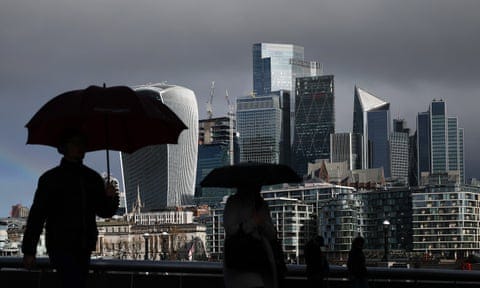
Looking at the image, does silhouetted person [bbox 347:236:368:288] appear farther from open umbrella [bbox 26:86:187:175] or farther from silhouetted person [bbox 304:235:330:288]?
open umbrella [bbox 26:86:187:175]

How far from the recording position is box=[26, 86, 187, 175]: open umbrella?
34.6ft

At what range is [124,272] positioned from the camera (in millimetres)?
16641

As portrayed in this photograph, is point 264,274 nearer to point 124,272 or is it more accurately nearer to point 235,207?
point 235,207

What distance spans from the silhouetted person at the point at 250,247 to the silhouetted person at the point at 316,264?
508cm

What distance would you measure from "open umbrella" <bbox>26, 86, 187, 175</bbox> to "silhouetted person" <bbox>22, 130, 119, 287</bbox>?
67cm

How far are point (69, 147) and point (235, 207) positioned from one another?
2.07 m

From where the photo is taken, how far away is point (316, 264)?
17391 mm

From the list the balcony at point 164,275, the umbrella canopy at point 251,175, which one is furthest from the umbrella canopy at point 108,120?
the balcony at point 164,275

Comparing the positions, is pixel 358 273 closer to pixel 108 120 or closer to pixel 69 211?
pixel 108 120

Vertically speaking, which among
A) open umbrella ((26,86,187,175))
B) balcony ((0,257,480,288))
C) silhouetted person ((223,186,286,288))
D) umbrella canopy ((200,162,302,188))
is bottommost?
balcony ((0,257,480,288))

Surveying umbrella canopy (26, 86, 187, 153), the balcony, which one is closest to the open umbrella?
umbrella canopy (26, 86, 187, 153)

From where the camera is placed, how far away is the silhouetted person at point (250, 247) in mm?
10445

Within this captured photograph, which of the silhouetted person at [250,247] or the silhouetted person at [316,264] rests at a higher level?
the silhouetted person at [250,247]

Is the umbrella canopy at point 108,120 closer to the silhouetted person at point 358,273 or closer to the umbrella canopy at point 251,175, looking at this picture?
the umbrella canopy at point 251,175
